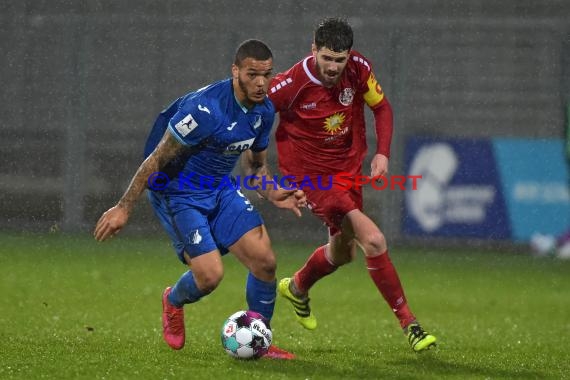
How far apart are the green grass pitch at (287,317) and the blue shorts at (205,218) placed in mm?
645

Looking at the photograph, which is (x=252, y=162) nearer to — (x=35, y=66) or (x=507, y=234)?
(x=507, y=234)

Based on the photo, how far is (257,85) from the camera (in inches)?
242

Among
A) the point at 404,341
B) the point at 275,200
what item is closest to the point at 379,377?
the point at 275,200

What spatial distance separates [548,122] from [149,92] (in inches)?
206

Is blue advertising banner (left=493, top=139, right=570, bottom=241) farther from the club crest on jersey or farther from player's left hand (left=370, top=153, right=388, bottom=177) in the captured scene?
player's left hand (left=370, top=153, right=388, bottom=177)

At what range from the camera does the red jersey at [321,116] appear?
717 cm

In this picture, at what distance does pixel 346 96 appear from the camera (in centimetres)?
720

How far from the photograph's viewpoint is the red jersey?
23.5 feet

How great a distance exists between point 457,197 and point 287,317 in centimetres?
503

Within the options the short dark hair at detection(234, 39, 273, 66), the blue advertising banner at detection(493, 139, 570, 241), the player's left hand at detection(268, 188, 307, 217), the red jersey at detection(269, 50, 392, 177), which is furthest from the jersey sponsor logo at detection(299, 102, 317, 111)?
the blue advertising banner at detection(493, 139, 570, 241)

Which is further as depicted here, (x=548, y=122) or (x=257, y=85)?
(x=548, y=122)

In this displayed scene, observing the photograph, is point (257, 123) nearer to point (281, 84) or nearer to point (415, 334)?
point (281, 84)

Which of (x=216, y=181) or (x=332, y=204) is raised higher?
(x=216, y=181)
